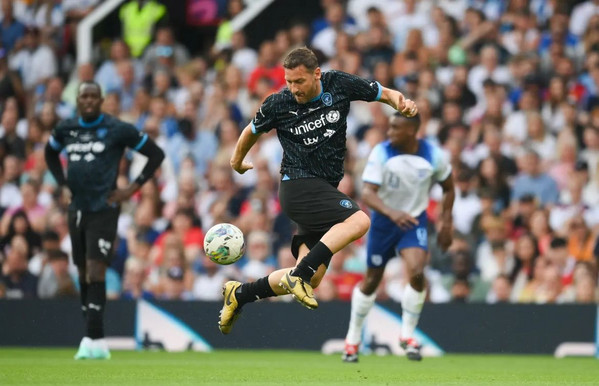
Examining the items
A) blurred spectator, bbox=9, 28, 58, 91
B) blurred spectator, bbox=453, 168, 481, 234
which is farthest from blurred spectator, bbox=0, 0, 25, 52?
blurred spectator, bbox=453, 168, 481, 234

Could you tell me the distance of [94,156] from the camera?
40.3 ft

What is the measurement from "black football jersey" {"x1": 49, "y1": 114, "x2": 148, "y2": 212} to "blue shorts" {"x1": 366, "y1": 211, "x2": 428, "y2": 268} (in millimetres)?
2663

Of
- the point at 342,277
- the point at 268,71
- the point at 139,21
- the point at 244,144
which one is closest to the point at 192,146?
the point at 268,71

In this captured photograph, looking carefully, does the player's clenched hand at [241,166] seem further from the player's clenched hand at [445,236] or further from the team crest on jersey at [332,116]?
the player's clenched hand at [445,236]

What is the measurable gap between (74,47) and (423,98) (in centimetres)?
671

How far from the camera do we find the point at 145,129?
18.3 m

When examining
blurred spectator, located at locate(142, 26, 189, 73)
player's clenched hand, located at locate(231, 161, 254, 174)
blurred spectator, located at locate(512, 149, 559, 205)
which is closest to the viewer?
player's clenched hand, located at locate(231, 161, 254, 174)

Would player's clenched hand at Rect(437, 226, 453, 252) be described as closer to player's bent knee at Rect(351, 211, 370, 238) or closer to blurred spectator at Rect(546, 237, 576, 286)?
player's bent knee at Rect(351, 211, 370, 238)

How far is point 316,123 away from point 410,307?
3092 millimetres

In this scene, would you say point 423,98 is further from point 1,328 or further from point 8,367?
point 8,367

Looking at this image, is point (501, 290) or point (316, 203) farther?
point (501, 290)

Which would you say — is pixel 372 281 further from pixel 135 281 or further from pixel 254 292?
pixel 135 281

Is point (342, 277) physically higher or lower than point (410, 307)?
higher

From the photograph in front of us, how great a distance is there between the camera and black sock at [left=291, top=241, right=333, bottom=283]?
31.0 feet
